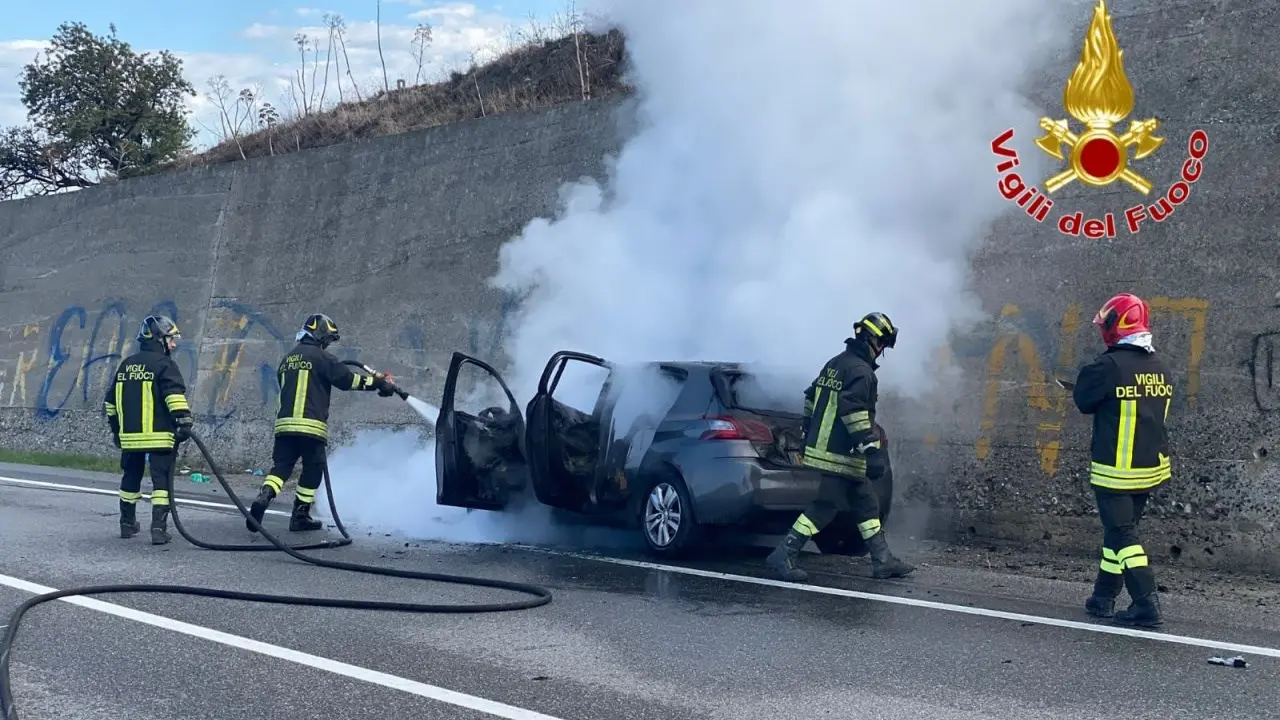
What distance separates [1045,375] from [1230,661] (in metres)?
4.97

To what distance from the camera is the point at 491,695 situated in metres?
5.18

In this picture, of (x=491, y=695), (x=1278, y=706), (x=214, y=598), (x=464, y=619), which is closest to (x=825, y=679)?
(x=491, y=695)

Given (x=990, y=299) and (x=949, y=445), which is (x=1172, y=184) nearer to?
(x=990, y=299)

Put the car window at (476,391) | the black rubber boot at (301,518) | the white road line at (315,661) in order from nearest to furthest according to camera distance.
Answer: the white road line at (315,661), the black rubber boot at (301,518), the car window at (476,391)

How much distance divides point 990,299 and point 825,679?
20.6 feet

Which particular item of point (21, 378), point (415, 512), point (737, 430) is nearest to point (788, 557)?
point (737, 430)

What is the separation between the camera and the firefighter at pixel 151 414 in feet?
32.7

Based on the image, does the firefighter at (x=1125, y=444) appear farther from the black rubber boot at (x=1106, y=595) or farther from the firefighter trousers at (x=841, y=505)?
the firefighter trousers at (x=841, y=505)

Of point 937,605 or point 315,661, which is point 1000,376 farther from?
point 315,661

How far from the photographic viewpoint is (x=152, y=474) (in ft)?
32.7

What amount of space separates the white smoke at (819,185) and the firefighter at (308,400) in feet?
7.93

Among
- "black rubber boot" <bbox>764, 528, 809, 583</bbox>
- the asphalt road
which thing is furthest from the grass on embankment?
"black rubber boot" <bbox>764, 528, 809, 583</bbox>

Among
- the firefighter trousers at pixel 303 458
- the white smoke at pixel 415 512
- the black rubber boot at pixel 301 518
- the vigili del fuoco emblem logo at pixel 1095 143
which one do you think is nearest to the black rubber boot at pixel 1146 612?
the white smoke at pixel 415 512

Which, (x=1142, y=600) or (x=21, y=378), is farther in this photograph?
(x=21, y=378)
